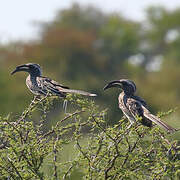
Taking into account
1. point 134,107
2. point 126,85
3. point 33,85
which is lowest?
point 134,107

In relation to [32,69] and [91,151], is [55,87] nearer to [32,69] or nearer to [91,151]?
[32,69]

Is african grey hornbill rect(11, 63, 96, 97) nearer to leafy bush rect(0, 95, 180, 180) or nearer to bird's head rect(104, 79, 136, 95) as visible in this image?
bird's head rect(104, 79, 136, 95)

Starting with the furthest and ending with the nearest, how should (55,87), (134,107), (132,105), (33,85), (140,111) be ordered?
(33,85) → (55,87) → (132,105) → (134,107) → (140,111)

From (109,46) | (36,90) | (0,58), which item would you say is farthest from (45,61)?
(36,90)

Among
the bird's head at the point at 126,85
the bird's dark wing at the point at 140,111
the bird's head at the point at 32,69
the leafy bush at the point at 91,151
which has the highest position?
the bird's head at the point at 32,69

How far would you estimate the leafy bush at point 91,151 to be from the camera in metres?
5.93

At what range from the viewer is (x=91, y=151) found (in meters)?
6.09

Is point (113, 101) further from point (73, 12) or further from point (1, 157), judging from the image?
point (1, 157)

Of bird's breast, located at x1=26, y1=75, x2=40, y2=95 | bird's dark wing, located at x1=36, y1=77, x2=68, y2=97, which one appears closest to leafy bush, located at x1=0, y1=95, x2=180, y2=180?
bird's dark wing, located at x1=36, y1=77, x2=68, y2=97

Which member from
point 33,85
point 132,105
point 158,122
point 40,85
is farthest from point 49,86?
point 158,122

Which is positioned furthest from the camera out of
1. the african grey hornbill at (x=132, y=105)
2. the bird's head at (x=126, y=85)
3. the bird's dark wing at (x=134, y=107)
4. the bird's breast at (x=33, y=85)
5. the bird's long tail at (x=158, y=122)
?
the bird's breast at (x=33, y=85)

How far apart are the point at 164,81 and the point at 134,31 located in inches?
499

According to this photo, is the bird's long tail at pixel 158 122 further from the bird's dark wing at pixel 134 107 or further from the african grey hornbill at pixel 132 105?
the bird's dark wing at pixel 134 107

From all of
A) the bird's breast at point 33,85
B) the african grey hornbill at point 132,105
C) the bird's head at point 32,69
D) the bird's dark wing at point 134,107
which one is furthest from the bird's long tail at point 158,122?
the bird's head at point 32,69
